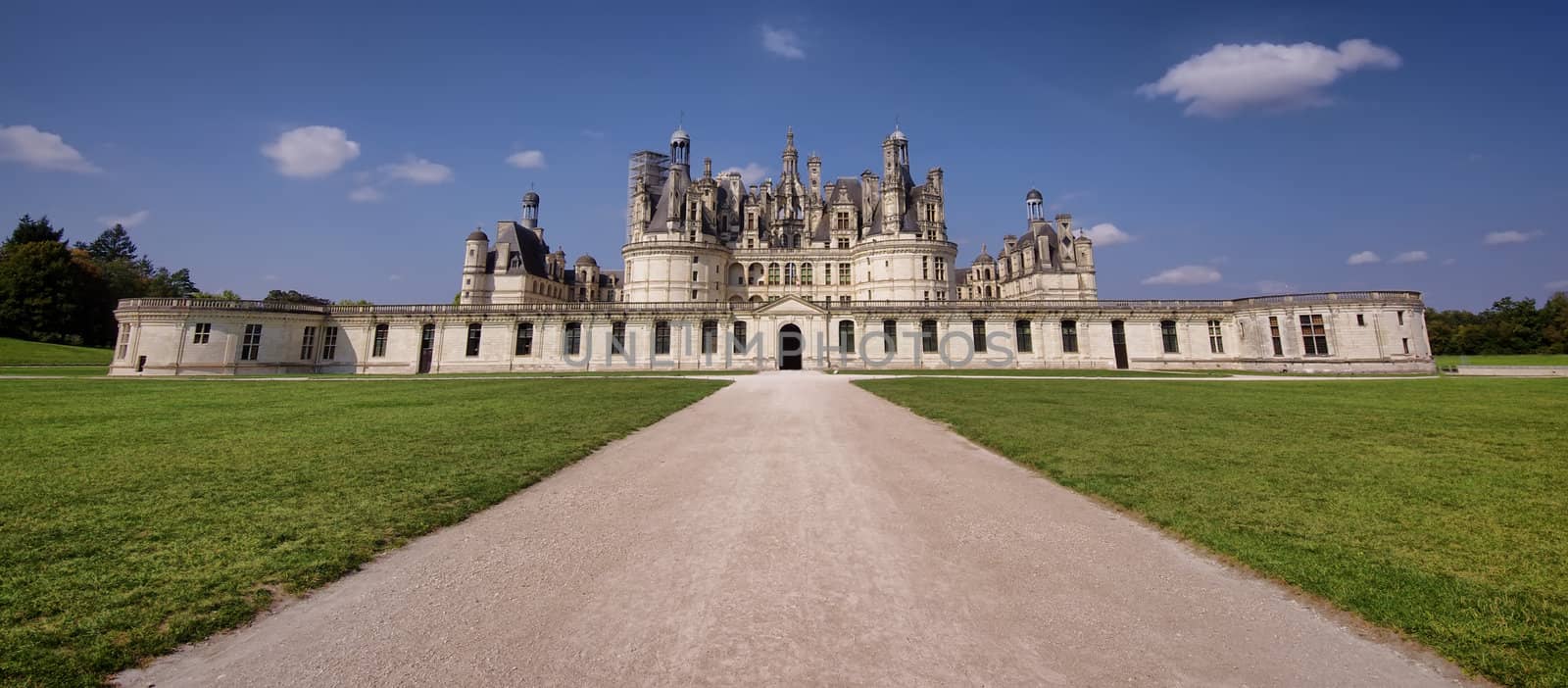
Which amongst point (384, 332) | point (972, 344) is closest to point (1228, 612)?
point (972, 344)

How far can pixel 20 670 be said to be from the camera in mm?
2852

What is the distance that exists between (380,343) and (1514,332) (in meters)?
121

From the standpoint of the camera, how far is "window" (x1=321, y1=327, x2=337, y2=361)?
1703 inches

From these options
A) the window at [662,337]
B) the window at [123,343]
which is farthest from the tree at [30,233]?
the window at [662,337]

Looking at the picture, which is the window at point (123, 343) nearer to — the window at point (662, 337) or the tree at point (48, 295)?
the tree at point (48, 295)

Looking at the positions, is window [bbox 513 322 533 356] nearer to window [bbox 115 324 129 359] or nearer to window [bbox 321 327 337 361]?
window [bbox 321 327 337 361]

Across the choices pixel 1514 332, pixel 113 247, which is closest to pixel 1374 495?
pixel 1514 332

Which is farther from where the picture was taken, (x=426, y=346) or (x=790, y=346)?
(x=790, y=346)

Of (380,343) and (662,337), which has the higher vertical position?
(662,337)

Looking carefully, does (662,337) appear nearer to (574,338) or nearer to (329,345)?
(574,338)

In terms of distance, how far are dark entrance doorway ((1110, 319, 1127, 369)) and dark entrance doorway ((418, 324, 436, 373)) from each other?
54432 millimetres

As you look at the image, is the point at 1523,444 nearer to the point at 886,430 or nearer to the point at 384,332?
the point at 886,430

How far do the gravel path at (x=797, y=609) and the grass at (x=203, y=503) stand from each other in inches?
16.1

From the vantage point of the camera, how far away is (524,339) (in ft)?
146
